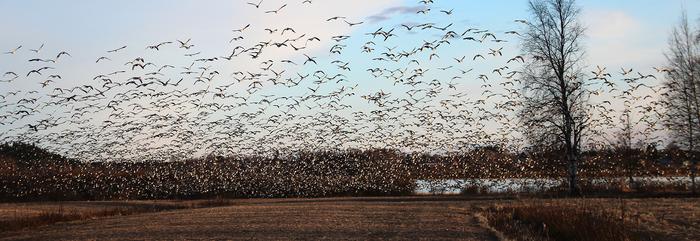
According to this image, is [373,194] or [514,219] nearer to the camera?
[514,219]

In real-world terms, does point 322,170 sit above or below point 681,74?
below

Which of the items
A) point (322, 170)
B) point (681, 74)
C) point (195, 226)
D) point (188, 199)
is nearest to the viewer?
point (195, 226)

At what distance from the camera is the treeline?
1731 inches

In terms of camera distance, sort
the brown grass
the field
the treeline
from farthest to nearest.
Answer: the treeline, the field, the brown grass

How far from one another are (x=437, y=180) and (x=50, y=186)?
80.1 feet

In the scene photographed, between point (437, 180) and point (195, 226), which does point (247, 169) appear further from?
point (195, 226)

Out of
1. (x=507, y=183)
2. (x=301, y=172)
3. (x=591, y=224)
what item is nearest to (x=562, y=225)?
→ (x=591, y=224)

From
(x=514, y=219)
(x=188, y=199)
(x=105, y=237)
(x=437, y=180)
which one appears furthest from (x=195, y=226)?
(x=437, y=180)

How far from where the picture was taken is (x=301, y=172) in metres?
49.0

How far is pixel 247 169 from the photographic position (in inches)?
1924

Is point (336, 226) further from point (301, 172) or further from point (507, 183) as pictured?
point (301, 172)

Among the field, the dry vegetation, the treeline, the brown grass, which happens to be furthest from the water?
the brown grass

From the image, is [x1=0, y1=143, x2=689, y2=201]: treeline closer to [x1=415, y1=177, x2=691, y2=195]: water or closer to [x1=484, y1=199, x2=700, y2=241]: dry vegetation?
[x1=415, y1=177, x2=691, y2=195]: water

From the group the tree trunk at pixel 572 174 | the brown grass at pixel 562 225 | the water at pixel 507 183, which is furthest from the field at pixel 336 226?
the water at pixel 507 183
